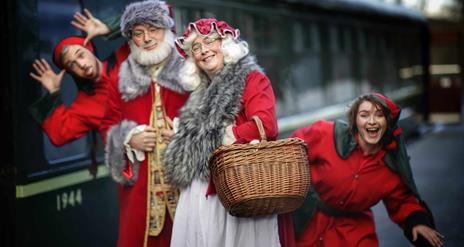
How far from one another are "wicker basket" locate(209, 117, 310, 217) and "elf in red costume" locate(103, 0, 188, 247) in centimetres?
67

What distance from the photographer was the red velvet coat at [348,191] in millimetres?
Answer: 4547

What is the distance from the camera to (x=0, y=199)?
4910 mm

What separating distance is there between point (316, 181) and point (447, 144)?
10.8 metres

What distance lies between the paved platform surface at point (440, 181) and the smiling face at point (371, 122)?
54 centimetres

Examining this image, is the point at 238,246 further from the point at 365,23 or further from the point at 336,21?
the point at 365,23

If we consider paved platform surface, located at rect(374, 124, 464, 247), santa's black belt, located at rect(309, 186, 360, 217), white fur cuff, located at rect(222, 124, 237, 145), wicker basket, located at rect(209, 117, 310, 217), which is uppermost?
white fur cuff, located at rect(222, 124, 237, 145)

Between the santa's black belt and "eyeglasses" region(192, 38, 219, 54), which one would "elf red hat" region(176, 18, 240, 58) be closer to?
"eyeglasses" region(192, 38, 219, 54)

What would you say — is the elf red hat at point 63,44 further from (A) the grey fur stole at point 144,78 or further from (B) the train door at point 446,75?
(B) the train door at point 446,75

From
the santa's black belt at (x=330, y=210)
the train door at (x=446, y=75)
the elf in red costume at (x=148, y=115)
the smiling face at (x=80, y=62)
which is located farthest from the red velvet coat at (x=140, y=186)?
the train door at (x=446, y=75)

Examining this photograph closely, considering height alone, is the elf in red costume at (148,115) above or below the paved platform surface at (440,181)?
above

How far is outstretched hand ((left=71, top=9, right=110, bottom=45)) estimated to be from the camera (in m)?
5.25

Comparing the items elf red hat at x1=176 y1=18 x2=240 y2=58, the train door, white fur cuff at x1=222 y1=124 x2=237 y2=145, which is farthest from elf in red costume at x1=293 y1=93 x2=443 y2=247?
the train door

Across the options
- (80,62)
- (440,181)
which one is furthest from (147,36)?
(440,181)

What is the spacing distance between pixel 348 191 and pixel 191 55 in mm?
1084
